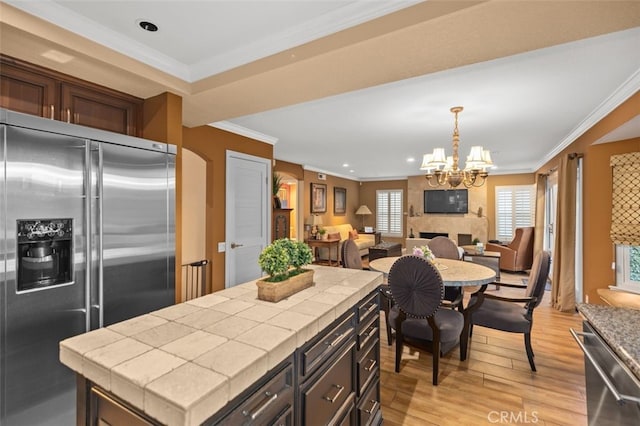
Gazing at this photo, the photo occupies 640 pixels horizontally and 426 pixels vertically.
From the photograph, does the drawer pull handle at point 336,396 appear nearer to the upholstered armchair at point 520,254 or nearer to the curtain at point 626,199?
the curtain at point 626,199

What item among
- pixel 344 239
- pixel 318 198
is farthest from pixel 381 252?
pixel 318 198

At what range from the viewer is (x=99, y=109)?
2.33m

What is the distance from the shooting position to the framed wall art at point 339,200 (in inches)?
359

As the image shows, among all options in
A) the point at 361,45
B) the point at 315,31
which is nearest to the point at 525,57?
the point at 361,45

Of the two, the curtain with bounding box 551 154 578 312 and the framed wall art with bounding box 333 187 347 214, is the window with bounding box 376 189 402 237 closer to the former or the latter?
the framed wall art with bounding box 333 187 347 214

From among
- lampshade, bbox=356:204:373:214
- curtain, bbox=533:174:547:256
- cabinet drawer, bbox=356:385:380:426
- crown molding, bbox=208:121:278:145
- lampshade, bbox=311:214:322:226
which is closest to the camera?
cabinet drawer, bbox=356:385:380:426

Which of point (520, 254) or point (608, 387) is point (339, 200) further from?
point (608, 387)

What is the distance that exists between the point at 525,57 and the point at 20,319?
3.62 m

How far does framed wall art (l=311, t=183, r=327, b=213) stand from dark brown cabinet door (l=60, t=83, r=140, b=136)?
558 centimetres

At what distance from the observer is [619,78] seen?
254 cm

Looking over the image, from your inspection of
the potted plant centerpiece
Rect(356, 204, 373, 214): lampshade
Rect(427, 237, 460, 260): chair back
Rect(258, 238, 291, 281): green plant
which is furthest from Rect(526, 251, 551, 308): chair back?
Rect(356, 204, 373, 214): lampshade

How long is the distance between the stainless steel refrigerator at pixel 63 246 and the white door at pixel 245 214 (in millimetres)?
1600

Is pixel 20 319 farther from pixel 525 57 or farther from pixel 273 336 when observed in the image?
pixel 525 57

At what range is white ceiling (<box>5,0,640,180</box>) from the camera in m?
1.70
